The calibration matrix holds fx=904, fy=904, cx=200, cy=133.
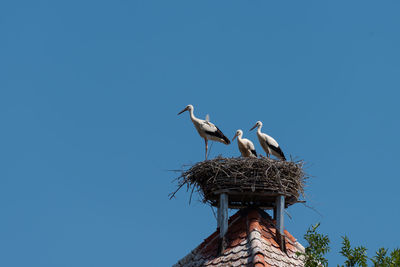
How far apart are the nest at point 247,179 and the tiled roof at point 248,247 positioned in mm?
415

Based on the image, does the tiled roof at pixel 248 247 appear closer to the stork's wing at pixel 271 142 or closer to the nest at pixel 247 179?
Answer: the nest at pixel 247 179

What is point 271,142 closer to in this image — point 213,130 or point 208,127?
point 213,130

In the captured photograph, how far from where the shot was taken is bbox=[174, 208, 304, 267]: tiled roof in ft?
48.6

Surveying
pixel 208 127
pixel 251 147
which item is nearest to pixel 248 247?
pixel 251 147

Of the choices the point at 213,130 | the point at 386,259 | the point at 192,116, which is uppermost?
the point at 192,116

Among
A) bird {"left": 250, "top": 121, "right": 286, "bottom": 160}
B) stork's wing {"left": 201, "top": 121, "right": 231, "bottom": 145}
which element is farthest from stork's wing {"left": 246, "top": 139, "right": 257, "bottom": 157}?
stork's wing {"left": 201, "top": 121, "right": 231, "bottom": 145}

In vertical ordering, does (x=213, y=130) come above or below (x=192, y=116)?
below

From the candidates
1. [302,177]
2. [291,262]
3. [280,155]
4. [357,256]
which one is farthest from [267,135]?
[357,256]

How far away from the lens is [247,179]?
15531 millimetres

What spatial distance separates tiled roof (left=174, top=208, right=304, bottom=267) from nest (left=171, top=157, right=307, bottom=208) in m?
0.42

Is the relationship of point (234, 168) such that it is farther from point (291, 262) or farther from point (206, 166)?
point (291, 262)

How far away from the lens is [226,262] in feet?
49.3

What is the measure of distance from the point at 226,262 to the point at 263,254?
710 millimetres

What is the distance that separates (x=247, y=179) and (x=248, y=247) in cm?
120
